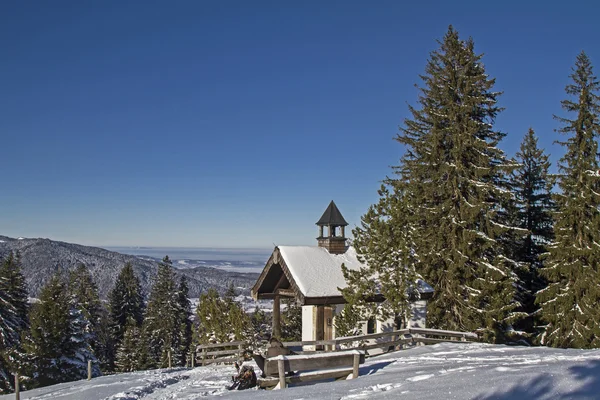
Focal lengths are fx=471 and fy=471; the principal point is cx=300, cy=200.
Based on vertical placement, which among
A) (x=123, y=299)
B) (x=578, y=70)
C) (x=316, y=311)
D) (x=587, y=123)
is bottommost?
(x=123, y=299)

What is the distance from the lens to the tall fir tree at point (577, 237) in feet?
68.6

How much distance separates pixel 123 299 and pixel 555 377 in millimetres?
60515

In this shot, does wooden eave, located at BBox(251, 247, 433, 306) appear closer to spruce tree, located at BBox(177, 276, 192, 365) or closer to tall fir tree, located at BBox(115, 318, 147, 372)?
tall fir tree, located at BBox(115, 318, 147, 372)

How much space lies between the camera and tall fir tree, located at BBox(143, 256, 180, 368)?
53.4 metres

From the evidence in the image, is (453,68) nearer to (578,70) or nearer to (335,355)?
(578,70)

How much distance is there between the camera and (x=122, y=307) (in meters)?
61.0

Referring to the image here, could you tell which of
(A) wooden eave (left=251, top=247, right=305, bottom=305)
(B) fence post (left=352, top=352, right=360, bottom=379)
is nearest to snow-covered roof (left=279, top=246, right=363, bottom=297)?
Result: (A) wooden eave (left=251, top=247, right=305, bottom=305)

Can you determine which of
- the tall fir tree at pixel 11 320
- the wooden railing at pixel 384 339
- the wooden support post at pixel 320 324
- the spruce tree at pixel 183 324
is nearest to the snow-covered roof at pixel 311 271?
the wooden support post at pixel 320 324

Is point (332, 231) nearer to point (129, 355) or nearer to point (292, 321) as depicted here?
point (292, 321)

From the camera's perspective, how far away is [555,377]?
319 inches

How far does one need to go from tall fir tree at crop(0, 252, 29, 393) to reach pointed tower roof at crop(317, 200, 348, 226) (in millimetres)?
25451

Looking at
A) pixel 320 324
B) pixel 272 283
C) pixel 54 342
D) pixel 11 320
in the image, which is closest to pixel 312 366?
pixel 320 324

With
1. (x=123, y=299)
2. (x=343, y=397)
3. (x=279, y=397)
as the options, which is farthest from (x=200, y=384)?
(x=123, y=299)

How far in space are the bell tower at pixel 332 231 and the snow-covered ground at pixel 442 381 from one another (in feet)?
27.2
